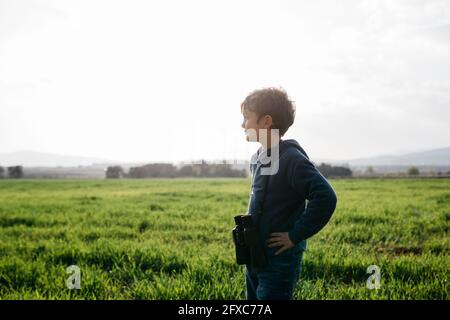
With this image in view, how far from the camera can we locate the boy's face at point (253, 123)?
103 inches

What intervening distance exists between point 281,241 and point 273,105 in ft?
2.89

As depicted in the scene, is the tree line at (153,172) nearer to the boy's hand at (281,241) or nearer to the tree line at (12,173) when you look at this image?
the tree line at (12,173)

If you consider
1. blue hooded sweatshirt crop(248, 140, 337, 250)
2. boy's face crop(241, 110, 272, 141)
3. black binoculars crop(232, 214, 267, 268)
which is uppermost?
boy's face crop(241, 110, 272, 141)

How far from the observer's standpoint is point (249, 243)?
258cm

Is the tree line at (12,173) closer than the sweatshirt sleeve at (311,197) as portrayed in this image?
No

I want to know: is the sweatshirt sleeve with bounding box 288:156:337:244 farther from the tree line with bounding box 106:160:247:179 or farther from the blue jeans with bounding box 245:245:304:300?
the tree line with bounding box 106:160:247:179

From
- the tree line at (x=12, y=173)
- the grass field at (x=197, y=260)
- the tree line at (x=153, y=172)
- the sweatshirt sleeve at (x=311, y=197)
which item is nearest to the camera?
the sweatshirt sleeve at (x=311, y=197)

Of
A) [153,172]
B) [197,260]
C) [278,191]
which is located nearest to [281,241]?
[278,191]

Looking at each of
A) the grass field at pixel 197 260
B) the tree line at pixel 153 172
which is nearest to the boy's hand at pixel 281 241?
the grass field at pixel 197 260

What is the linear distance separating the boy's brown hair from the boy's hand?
714 mm

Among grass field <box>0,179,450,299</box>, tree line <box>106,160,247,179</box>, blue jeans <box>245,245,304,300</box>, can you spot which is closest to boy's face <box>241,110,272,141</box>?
blue jeans <box>245,245,304,300</box>

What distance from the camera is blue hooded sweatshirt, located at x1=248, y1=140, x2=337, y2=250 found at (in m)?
2.39

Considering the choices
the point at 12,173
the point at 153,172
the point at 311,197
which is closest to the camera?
the point at 311,197

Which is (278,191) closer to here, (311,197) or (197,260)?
(311,197)
